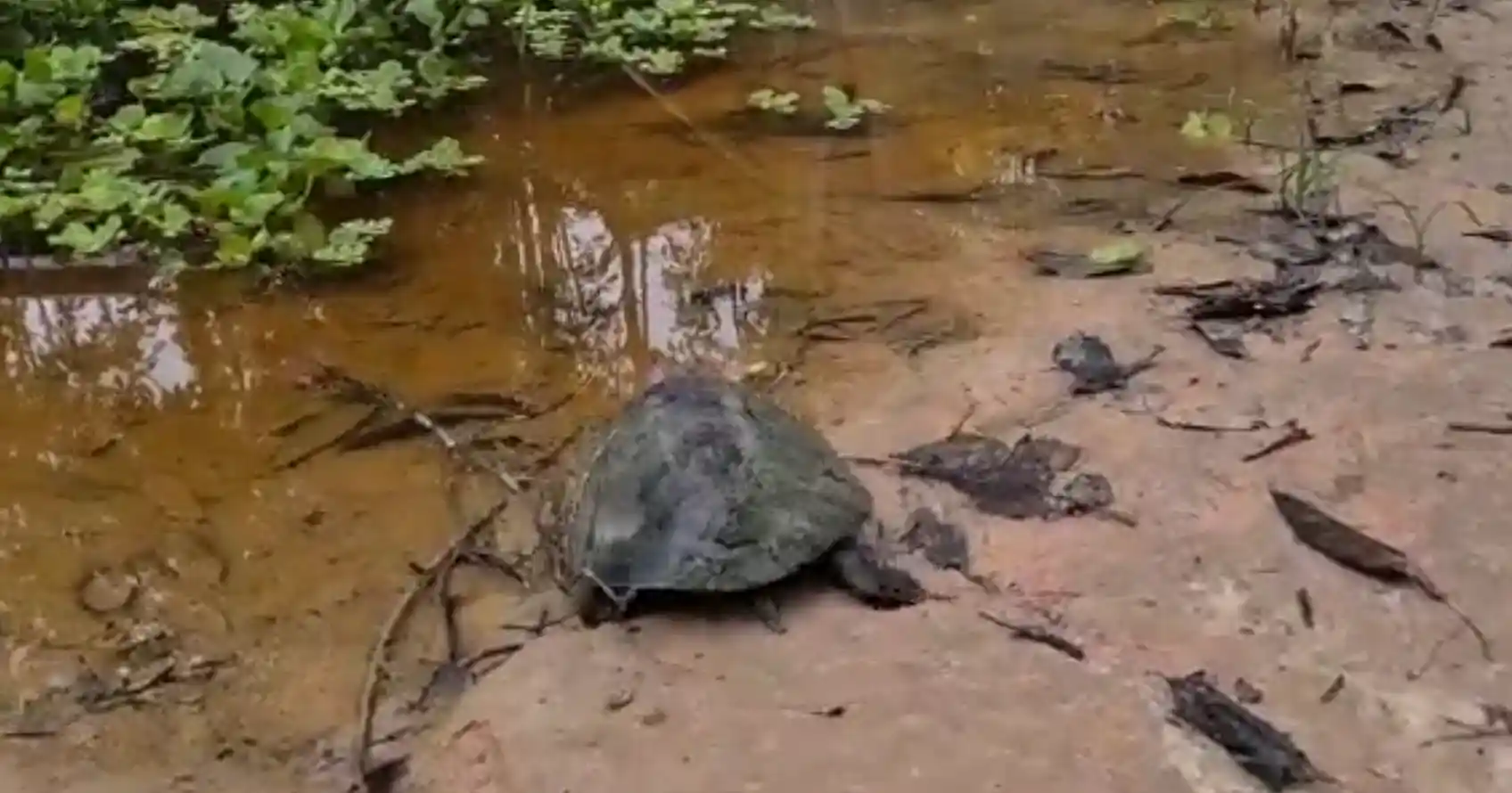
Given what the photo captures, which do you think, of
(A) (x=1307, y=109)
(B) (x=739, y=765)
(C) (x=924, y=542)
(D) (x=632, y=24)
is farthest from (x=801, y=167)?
(B) (x=739, y=765)

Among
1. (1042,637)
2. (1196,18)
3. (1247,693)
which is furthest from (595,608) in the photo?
(1196,18)

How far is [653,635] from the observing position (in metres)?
2.83

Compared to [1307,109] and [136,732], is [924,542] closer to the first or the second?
[136,732]

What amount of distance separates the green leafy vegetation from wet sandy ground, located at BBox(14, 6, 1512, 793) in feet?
6.13

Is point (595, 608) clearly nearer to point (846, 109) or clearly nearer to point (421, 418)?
point (421, 418)

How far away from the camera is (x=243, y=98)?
5.16 metres

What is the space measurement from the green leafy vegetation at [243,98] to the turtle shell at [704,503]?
1.76 m

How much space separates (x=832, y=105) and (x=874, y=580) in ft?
9.69

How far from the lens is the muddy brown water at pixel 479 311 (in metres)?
2.97

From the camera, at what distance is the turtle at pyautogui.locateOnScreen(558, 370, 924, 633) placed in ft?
9.21

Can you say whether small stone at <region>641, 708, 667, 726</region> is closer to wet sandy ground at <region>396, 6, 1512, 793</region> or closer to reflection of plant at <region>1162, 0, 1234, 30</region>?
wet sandy ground at <region>396, 6, 1512, 793</region>

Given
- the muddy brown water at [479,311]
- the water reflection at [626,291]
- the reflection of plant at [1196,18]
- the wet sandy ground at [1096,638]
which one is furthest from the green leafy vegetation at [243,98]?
the wet sandy ground at [1096,638]

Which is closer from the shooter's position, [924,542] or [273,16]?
[924,542]

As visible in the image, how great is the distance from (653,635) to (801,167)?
8.66ft
